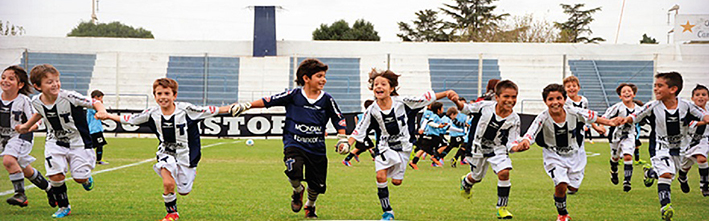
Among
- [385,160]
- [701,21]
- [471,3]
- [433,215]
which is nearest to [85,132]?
[385,160]

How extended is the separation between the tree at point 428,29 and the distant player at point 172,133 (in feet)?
186

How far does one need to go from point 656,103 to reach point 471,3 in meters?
56.4

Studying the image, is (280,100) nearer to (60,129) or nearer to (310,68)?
(310,68)

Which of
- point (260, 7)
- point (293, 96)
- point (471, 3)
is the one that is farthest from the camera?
point (471, 3)

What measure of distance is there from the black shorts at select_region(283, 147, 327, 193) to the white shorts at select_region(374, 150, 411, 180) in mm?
676

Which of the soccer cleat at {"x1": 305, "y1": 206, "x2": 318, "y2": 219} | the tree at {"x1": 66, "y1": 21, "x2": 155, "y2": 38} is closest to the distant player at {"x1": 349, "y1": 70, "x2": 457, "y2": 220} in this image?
the soccer cleat at {"x1": 305, "y1": 206, "x2": 318, "y2": 219}

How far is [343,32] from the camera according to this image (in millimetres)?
68938

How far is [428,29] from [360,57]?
1201 inches

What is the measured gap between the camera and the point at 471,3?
211 feet

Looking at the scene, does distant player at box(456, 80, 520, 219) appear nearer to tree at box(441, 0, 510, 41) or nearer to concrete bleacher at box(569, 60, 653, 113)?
concrete bleacher at box(569, 60, 653, 113)

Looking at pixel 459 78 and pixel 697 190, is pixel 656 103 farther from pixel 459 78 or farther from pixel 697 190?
pixel 459 78

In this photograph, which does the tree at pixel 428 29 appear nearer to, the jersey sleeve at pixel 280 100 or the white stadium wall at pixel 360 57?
the white stadium wall at pixel 360 57

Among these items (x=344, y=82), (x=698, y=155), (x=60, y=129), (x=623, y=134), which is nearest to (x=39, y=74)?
(x=60, y=129)

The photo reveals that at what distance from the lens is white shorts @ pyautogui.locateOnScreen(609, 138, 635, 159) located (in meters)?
12.5
